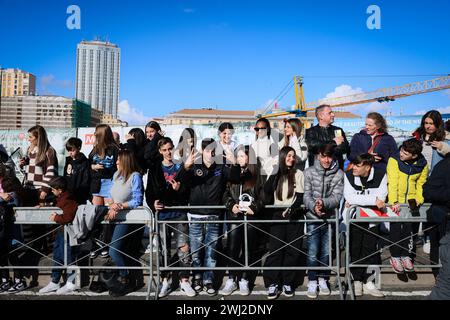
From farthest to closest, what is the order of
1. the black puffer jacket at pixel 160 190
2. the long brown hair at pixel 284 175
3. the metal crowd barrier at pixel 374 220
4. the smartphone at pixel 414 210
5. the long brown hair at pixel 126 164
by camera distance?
1. the long brown hair at pixel 126 164
2. the black puffer jacket at pixel 160 190
3. the long brown hair at pixel 284 175
4. the smartphone at pixel 414 210
5. the metal crowd barrier at pixel 374 220

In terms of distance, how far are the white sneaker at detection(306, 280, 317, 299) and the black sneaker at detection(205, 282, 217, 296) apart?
1209 mm

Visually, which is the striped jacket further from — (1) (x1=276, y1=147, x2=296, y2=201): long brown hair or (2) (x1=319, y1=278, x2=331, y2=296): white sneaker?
(2) (x1=319, y1=278, x2=331, y2=296): white sneaker

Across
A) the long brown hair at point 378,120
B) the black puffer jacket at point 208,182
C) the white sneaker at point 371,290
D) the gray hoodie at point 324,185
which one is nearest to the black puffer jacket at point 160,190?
the black puffer jacket at point 208,182

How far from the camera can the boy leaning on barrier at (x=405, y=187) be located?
4.91 meters

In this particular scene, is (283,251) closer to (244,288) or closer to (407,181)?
(244,288)

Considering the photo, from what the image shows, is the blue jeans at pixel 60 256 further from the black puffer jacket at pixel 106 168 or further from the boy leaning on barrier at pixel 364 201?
the boy leaning on barrier at pixel 364 201

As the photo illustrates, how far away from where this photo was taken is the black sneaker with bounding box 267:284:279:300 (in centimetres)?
466

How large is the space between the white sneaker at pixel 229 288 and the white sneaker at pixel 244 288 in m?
0.10

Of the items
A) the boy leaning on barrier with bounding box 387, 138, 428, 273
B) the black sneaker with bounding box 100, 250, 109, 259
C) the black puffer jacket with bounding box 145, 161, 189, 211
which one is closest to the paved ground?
the boy leaning on barrier with bounding box 387, 138, 428, 273

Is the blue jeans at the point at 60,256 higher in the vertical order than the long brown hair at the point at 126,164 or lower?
lower

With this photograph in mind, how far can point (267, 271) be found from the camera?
487 cm

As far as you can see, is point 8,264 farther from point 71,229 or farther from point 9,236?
point 71,229

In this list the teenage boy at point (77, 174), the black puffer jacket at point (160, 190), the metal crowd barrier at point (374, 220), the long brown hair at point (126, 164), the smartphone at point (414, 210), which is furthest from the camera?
the teenage boy at point (77, 174)
